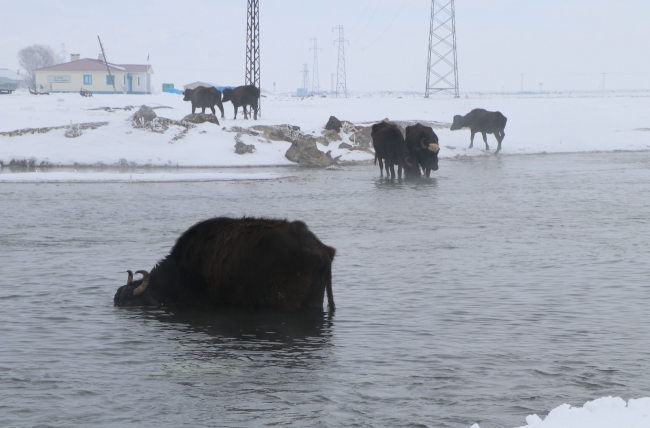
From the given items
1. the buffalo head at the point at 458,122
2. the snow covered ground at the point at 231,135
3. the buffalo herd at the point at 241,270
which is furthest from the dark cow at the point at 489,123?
the buffalo herd at the point at 241,270

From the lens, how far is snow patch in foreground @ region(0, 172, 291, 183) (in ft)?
72.3

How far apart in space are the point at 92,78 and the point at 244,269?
83213 mm

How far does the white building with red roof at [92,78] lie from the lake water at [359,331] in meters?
74.5

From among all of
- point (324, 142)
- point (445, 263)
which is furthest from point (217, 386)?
point (324, 142)

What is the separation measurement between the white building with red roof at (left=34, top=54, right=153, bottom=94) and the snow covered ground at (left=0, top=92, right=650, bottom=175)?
106 ft

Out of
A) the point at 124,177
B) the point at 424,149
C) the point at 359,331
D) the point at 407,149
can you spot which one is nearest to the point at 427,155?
the point at 424,149

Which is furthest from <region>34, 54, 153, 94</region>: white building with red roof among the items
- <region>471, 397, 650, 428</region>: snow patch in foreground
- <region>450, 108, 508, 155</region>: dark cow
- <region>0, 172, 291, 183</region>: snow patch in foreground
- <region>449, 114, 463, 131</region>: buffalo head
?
<region>471, 397, 650, 428</region>: snow patch in foreground

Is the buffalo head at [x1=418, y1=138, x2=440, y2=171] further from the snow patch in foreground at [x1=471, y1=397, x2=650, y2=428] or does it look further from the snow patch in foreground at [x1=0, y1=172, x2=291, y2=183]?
the snow patch in foreground at [x1=471, y1=397, x2=650, y2=428]

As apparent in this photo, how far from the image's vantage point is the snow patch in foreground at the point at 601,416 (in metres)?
4.37

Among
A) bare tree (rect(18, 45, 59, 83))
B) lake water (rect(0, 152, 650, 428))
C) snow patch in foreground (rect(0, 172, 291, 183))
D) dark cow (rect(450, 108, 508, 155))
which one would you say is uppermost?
bare tree (rect(18, 45, 59, 83))

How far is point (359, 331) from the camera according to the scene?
7.15m

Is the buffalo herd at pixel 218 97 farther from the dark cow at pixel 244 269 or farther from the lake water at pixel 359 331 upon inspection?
the dark cow at pixel 244 269

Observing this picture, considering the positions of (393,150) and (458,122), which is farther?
(458,122)

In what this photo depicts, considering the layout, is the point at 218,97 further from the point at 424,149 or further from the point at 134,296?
the point at 134,296
